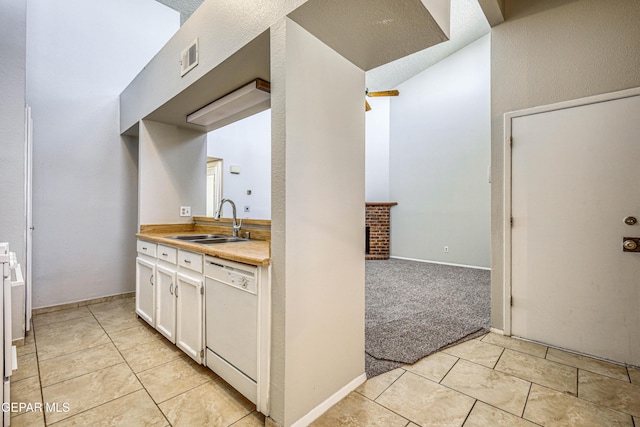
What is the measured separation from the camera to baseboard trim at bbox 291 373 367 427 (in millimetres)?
1490

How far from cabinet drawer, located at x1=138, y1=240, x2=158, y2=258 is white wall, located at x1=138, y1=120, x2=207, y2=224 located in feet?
1.00

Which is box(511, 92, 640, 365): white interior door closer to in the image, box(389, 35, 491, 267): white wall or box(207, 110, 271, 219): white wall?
box(389, 35, 491, 267): white wall

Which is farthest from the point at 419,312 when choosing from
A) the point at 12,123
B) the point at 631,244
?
the point at 12,123

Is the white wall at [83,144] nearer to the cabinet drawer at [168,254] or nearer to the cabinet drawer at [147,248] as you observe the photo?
the cabinet drawer at [147,248]

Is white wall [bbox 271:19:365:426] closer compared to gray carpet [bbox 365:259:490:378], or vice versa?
white wall [bbox 271:19:365:426]

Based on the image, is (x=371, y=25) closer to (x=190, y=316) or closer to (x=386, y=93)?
(x=190, y=316)

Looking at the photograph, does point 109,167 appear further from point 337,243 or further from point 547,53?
point 547,53

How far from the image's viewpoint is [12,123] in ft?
7.87

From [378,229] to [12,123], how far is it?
5.66 meters

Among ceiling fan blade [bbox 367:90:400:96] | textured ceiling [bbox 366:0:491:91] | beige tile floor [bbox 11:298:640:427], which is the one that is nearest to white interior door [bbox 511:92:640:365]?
beige tile floor [bbox 11:298:640:427]

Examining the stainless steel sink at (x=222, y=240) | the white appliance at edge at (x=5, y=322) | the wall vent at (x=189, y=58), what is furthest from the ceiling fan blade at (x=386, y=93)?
the white appliance at edge at (x=5, y=322)

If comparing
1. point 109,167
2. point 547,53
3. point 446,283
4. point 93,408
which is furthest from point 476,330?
point 109,167

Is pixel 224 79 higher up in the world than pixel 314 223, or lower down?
higher up

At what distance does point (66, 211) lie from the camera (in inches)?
126
